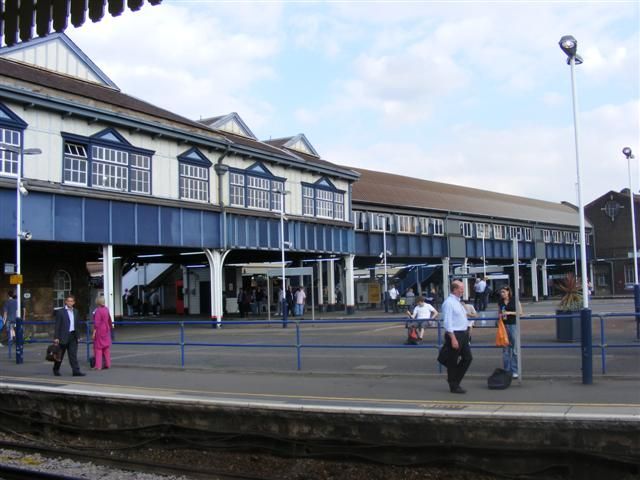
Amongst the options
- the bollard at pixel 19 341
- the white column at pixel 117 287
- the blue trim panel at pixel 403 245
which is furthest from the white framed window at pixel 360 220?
the bollard at pixel 19 341

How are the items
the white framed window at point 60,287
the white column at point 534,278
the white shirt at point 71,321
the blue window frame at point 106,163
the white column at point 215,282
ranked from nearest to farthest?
the white shirt at point 71,321
the blue window frame at point 106,163
the white framed window at point 60,287
the white column at point 215,282
the white column at point 534,278

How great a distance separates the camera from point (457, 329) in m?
10.7

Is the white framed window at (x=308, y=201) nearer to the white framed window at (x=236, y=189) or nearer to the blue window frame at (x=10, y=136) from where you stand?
the white framed window at (x=236, y=189)

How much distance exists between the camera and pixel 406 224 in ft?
156

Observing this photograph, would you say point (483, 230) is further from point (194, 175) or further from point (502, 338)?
point (502, 338)

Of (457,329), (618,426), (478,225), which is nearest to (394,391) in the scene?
(457,329)

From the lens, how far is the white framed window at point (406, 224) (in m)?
47.0

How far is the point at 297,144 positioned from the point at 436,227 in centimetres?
1373

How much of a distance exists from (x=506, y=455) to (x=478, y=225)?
48.2 m

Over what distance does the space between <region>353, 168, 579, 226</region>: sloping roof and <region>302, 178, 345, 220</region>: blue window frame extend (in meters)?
3.65

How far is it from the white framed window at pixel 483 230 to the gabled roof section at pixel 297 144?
17.1 m

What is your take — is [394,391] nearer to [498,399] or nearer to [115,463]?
[498,399]

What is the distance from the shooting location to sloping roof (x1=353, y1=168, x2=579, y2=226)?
47.9 meters

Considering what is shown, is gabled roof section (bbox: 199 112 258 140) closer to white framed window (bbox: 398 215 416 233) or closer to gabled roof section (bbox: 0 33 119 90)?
gabled roof section (bbox: 0 33 119 90)
